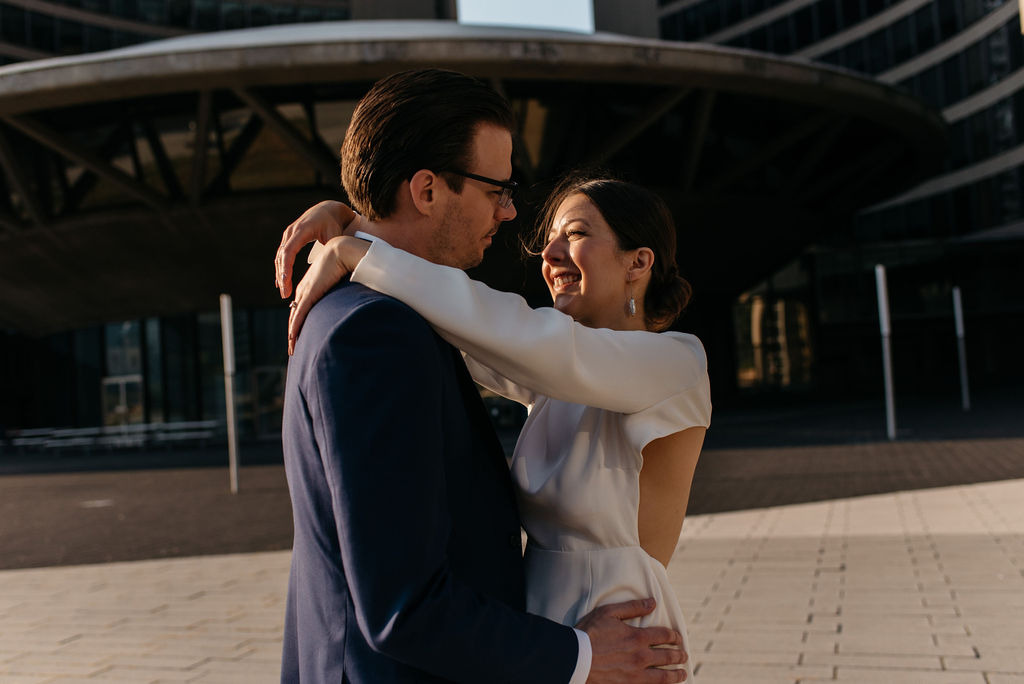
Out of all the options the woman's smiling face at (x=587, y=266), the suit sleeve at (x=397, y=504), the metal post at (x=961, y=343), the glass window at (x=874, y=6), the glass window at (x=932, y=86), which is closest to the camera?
the suit sleeve at (x=397, y=504)

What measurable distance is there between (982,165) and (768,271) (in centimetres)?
1707

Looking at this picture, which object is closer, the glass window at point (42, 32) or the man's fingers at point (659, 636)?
the man's fingers at point (659, 636)

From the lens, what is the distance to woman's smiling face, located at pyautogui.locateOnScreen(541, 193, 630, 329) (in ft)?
7.71

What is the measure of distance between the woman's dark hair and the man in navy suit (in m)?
0.49

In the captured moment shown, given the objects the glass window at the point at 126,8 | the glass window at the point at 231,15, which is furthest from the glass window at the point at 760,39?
the glass window at the point at 126,8

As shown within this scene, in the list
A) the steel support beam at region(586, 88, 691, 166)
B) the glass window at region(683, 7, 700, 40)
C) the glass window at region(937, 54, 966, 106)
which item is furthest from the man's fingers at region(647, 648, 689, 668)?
the glass window at region(683, 7, 700, 40)

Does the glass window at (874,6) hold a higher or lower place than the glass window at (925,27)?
higher

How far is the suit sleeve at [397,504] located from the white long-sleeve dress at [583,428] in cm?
26

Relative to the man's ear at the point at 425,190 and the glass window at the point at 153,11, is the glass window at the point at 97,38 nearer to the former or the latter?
the glass window at the point at 153,11

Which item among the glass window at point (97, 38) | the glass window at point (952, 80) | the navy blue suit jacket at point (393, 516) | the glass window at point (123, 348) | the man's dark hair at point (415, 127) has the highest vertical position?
the glass window at point (97, 38)

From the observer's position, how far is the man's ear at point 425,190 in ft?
5.73

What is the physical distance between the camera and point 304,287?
177 centimetres

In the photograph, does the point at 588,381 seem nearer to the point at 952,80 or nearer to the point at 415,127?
the point at 415,127

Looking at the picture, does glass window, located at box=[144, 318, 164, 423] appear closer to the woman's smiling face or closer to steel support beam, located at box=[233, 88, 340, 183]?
steel support beam, located at box=[233, 88, 340, 183]
